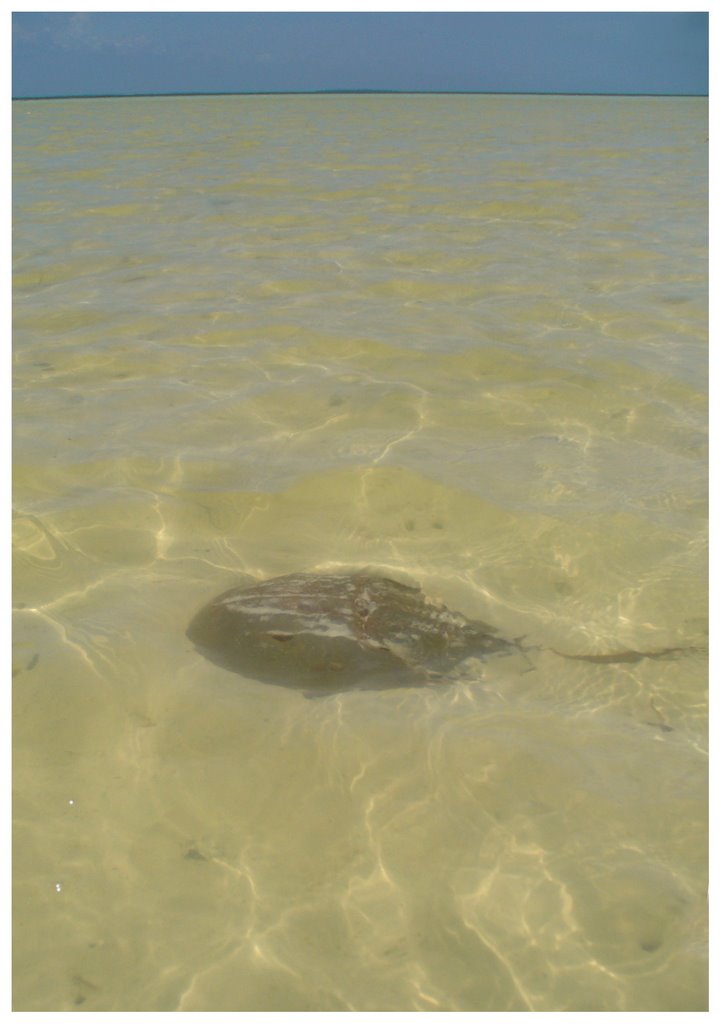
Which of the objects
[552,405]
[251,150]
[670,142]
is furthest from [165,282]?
[670,142]

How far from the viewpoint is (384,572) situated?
3502 mm

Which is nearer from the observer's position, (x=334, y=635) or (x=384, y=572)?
(x=334, y=635)

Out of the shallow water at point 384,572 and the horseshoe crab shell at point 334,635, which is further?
the horseshoe crab shell at point 334,635

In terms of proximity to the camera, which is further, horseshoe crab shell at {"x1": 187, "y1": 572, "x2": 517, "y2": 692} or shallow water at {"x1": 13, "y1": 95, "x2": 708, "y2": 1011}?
horseshoe crab shell at {"x1": 187, "y1": 572, "x2": 517, "y2": 692}

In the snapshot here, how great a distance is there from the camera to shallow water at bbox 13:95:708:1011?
2098 millimetres

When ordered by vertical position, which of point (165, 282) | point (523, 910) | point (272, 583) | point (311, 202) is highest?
point (311, 202)

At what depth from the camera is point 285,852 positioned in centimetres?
230

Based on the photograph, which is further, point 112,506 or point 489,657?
point 112,506

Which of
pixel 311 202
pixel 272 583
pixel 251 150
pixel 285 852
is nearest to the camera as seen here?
pixel 285 852

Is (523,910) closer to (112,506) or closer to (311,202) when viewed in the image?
(112,506)

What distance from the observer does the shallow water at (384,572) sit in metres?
2.10

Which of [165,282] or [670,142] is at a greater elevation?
[670,142]

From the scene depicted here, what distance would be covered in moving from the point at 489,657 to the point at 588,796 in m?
0.69

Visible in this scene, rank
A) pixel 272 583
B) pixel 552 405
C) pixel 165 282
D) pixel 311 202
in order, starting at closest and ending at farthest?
pixel 272 583 → pixel 552 405 → pixel 165 282 → pixel 311 202
